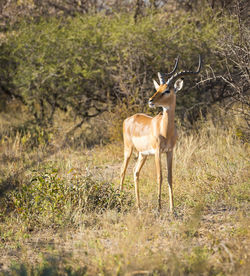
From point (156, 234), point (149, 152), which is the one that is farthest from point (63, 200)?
point (156, 234)

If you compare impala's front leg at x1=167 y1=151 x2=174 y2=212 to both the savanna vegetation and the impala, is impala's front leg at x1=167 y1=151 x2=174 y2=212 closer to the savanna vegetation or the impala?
the impala

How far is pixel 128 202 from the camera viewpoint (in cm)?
638

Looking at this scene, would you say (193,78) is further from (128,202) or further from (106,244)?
(106,244)

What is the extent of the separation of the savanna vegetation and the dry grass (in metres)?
0.02

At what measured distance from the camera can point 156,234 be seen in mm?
4938

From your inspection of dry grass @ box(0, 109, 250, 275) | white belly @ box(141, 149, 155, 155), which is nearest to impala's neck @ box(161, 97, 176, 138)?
white belly @ box(141, 149, 155, 155)

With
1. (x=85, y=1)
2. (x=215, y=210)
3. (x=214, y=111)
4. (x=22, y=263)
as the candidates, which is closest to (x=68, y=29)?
(x=85, y=1)

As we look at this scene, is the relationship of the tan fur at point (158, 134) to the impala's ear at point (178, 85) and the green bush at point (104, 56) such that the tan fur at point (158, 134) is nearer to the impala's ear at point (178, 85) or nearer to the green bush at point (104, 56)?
Answer: the impala's ear at point (178, 85)

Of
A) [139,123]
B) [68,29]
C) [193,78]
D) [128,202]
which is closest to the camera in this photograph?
[128,202]

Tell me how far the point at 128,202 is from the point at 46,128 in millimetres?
6162

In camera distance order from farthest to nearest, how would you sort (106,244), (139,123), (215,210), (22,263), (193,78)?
(193,78), (139,123), (215,210), (106,244), (22,263)

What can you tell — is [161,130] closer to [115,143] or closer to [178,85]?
[178,85]

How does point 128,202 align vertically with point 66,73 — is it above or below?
below

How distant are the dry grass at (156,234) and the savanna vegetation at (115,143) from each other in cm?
2
